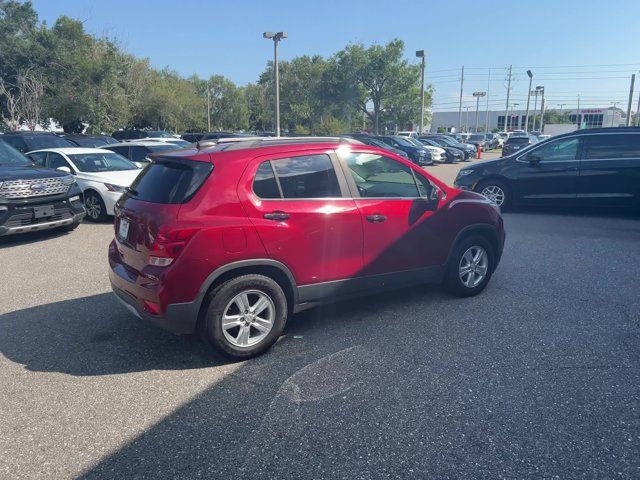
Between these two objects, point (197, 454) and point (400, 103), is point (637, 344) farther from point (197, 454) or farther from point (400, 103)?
point (400, 103)

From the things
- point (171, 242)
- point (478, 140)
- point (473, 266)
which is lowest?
point (473, 266)

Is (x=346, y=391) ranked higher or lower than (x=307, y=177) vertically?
lower

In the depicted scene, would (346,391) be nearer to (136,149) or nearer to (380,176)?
(380,176)

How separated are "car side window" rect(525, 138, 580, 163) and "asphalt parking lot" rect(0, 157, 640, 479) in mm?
5189

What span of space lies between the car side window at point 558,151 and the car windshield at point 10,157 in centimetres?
989

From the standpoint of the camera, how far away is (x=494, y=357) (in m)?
3.98

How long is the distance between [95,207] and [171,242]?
7016 mm

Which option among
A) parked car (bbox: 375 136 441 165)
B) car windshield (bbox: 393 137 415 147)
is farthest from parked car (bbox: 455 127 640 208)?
car windshield (bbox: 393 137 415 147)

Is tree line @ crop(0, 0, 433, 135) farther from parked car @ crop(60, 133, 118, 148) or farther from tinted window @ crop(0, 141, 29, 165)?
tinted window @ crop(0, 141, 29, 165)

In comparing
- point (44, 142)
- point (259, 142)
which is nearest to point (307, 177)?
point (259, 142)

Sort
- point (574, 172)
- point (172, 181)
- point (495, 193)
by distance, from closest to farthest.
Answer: point (172, 181) < point (574, 172) < point (495, 193)

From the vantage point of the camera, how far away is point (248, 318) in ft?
13.0

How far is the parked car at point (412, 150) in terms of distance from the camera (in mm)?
24706

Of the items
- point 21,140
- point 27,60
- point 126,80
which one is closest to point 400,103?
point 126,80
